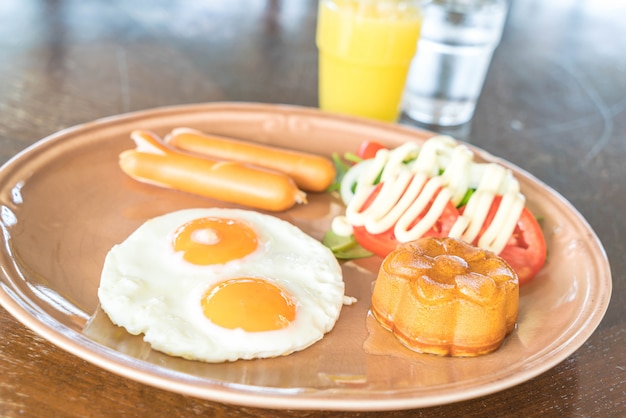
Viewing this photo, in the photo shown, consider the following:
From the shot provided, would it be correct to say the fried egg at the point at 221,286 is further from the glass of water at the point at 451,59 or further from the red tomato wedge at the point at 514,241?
the glass of water at the point at 451,59

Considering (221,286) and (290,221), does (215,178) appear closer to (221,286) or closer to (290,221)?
(290,221)

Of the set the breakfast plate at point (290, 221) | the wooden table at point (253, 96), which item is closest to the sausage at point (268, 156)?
the breakfast plate at point (290, 221)

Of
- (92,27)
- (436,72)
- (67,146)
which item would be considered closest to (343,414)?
(67,146)

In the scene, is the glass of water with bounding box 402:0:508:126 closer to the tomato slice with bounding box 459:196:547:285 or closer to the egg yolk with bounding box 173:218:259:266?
the tomato slice with bounding box 459:196:547:285

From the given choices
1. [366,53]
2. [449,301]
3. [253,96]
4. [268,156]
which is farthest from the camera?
[253,96]

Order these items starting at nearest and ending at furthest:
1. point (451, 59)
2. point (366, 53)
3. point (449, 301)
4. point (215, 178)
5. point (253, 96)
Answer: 1. point (449, 301)
2. point (215, 178)
3. point (366, 53)
4. point (451, 59)
5. point (253, 96)

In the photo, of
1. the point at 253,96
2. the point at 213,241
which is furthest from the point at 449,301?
the point at 253,96
